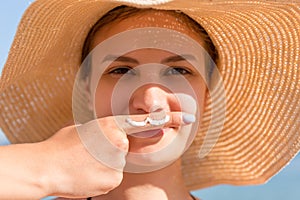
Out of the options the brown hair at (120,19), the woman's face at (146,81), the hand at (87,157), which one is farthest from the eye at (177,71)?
the hand at (87,157)

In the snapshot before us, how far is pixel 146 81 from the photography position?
1416mm

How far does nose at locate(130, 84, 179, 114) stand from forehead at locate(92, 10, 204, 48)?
0.17 m

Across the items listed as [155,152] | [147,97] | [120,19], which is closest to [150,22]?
[120,19]

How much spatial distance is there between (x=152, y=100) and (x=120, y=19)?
0.26 meters

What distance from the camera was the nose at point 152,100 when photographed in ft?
4.43

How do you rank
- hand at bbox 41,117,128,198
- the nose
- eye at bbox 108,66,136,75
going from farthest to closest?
1. eye at bbox 108,66,136,75
2. the nose
3. hand at bbox 41,117,128,198

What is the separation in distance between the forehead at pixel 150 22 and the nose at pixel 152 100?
17cm

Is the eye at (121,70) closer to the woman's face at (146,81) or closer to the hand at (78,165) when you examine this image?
the woman's face at (146,81)

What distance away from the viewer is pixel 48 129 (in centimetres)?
182

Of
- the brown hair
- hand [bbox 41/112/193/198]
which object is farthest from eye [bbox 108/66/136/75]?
hand [bbox 41/112/193/198]

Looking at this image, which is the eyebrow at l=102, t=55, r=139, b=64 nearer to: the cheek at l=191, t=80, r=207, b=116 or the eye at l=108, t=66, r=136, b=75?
the eye at l=108, t=66, r=136, b=75

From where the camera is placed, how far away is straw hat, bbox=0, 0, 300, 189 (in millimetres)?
1508

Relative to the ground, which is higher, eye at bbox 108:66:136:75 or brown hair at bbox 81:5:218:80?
brown hair at bbox 81:5:218:80

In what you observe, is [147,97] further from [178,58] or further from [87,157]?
[87,157]
